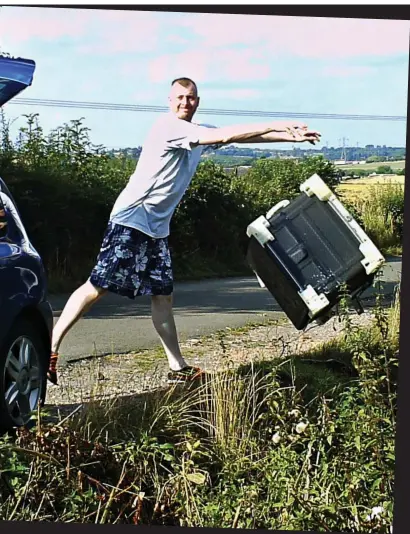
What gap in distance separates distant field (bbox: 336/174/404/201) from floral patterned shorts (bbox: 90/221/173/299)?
1.01m

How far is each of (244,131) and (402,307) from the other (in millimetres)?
1214

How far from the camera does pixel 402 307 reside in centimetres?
523

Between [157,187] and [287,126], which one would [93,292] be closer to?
[157,187]

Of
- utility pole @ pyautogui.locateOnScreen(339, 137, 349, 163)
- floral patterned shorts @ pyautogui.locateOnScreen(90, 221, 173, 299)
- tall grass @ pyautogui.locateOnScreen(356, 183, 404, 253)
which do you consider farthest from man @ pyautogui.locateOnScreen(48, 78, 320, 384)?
tall grass @ pyautogui.locateOnScreen(356, 183, 404, 253)

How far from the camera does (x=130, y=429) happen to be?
17.2ft

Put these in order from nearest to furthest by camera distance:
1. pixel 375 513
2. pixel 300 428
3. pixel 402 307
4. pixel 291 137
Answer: pixel 375 513, pixel 300 428, pixel 291 137, pixel 402 307

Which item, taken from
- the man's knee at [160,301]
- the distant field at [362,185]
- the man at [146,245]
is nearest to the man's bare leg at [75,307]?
the man at [146,245]

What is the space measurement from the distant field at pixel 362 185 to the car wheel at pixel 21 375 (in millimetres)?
1806

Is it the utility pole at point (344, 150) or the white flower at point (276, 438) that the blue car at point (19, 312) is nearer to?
the white flower at point (276, 438)

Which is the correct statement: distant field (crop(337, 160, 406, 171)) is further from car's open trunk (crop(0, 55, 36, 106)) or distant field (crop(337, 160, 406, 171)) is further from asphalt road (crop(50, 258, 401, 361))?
car's open trunk (crop(0, 55, 36, 106))

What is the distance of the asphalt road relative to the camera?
17.5 feet

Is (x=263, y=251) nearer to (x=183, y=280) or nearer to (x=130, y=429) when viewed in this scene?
(x=183, y=280)

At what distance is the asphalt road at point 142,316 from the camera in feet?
17.5

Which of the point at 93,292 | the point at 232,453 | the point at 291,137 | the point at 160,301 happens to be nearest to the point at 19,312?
the point at 93,292
